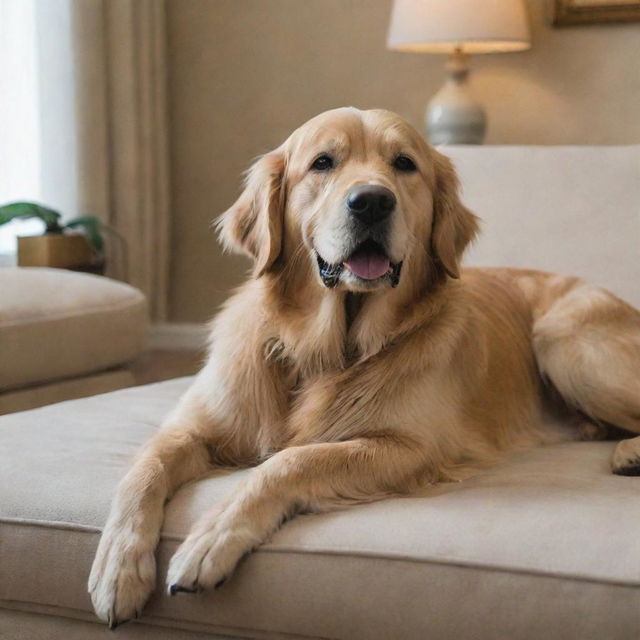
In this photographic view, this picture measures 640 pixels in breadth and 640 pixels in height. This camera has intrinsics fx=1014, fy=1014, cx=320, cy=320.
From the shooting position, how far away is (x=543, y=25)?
4.31 m

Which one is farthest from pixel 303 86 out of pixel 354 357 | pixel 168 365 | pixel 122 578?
pixel 122 578

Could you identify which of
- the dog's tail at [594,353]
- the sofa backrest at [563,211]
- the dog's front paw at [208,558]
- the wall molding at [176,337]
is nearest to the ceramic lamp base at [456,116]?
the sofa backrest at [563,211]

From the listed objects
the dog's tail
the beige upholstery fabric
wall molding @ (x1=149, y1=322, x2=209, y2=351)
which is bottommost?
wall molding @ (x1=149, y1=322, x2=209, y2=351)

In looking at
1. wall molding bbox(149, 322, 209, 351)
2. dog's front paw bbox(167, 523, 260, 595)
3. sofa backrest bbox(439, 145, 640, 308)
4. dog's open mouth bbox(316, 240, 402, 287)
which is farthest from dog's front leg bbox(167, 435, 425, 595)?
wall molding bbox(149, 322, 209, 351)

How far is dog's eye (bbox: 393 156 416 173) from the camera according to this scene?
1917 mm

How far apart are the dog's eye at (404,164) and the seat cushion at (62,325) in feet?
3.95

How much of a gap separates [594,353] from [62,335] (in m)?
1.41

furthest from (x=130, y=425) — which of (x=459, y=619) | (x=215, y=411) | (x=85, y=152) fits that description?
(x=85, y=152)

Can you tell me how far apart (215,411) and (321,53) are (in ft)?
10.2

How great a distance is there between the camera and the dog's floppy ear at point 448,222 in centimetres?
198

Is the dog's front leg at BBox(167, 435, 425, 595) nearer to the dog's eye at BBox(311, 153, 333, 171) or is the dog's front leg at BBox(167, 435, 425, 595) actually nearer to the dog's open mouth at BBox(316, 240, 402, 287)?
the dog's open mouth at BBox(316, 240, 402, 287)

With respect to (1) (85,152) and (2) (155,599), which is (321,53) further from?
(2) (155,599)

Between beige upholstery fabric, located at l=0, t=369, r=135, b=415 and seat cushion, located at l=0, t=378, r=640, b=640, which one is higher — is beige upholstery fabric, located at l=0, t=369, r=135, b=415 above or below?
below

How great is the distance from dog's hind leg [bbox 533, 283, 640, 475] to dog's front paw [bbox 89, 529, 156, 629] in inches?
41.3
